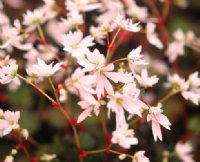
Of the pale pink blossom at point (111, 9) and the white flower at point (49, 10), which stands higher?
the white flower at point (49, 10)

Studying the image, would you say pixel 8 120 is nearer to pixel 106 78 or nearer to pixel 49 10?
A: pixel 106 78

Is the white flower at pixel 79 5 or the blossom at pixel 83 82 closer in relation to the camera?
the blossom at pixel 83 82

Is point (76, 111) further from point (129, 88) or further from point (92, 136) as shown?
point (129, 88)

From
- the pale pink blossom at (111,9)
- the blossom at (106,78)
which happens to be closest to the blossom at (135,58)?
the blossom at (106,78)

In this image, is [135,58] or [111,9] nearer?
[135,58]

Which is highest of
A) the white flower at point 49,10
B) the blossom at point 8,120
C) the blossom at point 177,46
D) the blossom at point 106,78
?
the white flower at point 49,10

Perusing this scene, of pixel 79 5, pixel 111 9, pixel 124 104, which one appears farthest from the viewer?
pixel 111 9

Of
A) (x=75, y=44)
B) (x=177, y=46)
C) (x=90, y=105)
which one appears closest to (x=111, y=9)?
(x=177, y=46)

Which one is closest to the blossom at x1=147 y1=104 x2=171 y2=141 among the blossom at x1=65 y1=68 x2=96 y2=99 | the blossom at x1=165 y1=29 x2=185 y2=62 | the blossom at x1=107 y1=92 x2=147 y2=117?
the blossom at x1=107 y1=92 x2=147 y2=117

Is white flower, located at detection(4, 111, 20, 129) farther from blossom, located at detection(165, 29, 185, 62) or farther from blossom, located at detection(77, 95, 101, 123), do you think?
blossom, located at detection(165, 29, 185, 62)

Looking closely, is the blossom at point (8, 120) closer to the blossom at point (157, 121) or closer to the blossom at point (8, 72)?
the blossom at point (8, 72)

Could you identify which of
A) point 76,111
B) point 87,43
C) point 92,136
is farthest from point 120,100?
point 76,111
